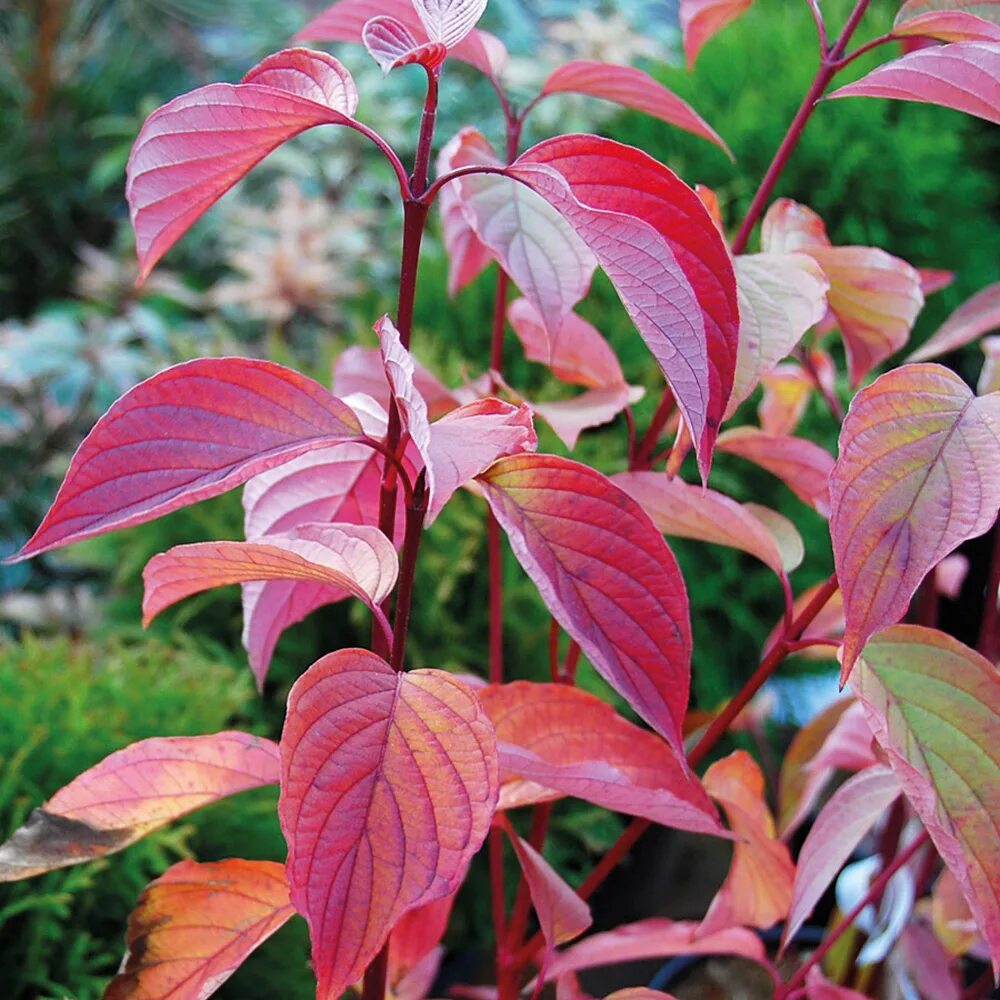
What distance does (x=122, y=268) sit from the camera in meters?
2.36

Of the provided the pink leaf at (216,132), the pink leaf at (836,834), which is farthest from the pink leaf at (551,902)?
the pink leaf at (216,132)

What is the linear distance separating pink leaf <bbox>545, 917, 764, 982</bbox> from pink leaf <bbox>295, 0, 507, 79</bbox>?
50cm

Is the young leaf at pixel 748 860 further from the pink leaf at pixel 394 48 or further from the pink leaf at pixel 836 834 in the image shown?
the pink leaf at pixel 394 48

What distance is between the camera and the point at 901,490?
0.40 metres

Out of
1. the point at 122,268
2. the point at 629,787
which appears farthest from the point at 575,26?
the point at 629,787

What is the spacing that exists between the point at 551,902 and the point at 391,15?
1.45 feet

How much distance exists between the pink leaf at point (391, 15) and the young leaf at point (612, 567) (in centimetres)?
23

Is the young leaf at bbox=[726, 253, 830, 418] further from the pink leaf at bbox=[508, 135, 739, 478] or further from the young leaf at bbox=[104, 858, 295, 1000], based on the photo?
the young leaf at bbox=[104, 858, 295, 1000]

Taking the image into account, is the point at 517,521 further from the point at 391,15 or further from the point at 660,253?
the point at 391,15

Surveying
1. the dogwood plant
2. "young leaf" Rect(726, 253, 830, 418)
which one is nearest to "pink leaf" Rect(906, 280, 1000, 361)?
the dogwood plant

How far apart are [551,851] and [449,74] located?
2.15 m

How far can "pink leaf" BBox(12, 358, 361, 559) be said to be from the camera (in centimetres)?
38

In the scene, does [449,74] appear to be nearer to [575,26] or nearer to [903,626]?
[575,26]

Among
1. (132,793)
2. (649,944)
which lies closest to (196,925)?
(132,793)
